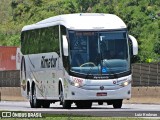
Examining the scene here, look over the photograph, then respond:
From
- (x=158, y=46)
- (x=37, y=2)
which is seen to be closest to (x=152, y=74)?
(x=158, y=46)

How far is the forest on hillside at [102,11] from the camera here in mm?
104250

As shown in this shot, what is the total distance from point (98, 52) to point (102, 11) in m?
81.0

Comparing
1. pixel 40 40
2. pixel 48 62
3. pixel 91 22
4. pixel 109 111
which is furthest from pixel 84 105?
pixel 109 111

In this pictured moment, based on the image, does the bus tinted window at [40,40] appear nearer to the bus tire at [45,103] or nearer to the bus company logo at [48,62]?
the bus company logo at [48,62]

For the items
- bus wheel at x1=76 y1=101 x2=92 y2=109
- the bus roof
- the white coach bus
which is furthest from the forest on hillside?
the white coach bus

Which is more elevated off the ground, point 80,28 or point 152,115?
point 80,28

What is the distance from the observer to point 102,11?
370 feet

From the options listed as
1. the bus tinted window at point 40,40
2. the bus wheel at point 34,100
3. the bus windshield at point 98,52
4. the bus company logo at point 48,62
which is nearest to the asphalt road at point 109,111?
the bus windshield at point 98,52

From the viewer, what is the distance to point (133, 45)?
3281 centimetres

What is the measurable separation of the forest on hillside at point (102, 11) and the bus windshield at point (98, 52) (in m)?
63.1

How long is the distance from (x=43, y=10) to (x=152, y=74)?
288 feet

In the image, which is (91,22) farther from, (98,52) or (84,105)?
(84,105)

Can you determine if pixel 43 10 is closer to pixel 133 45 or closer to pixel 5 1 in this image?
pixel 5 1

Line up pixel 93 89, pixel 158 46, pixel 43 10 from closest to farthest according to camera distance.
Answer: pixel 93 89 < pixel 158 46 < pixel 43 10
